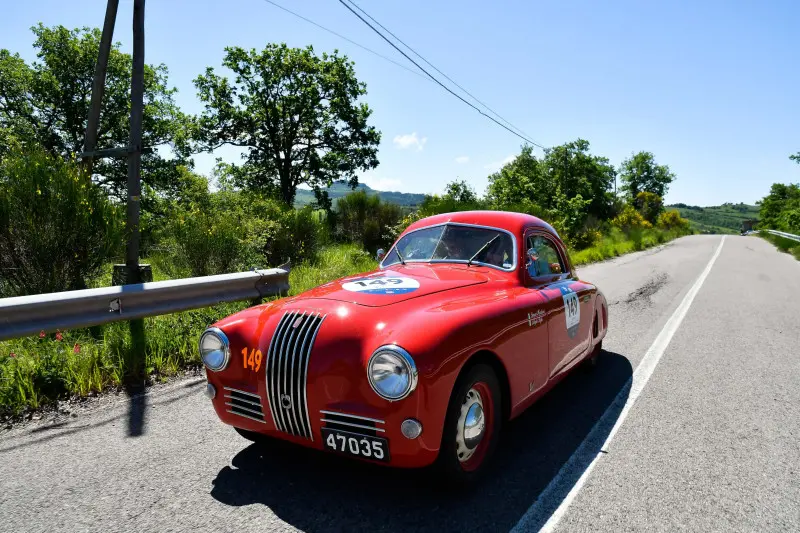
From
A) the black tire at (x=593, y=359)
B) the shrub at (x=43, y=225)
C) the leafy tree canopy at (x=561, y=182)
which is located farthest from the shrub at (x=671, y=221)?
the shrub at (x=43, y=225)

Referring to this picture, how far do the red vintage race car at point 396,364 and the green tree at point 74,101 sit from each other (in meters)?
29.5

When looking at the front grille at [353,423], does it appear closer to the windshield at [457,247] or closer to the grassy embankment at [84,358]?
the windshield at [457,247]

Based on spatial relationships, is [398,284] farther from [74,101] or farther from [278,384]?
[74,101]

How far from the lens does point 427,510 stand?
2.56 meters

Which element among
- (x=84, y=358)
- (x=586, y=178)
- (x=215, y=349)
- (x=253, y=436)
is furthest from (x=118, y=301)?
(x=586, y=178)

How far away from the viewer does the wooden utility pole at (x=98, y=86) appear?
746 centimetres

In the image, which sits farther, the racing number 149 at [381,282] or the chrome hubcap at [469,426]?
the racing number 149 at [381,282]

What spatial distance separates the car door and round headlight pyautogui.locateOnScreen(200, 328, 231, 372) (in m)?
2.29

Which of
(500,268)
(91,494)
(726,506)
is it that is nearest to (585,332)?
(500,268)

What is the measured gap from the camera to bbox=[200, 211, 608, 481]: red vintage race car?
8.08 ft

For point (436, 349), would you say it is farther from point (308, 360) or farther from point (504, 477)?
point (504, 477)

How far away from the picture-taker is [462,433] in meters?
2.71

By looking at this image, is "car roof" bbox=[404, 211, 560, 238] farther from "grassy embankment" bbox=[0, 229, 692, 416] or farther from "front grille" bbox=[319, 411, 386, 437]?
"grassy embankment" bbox=[0, 229, 692, 416]

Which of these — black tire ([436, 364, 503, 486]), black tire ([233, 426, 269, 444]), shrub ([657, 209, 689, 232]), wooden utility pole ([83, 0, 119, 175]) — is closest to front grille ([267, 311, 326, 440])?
black tire ([233, 426, 269, 444])
